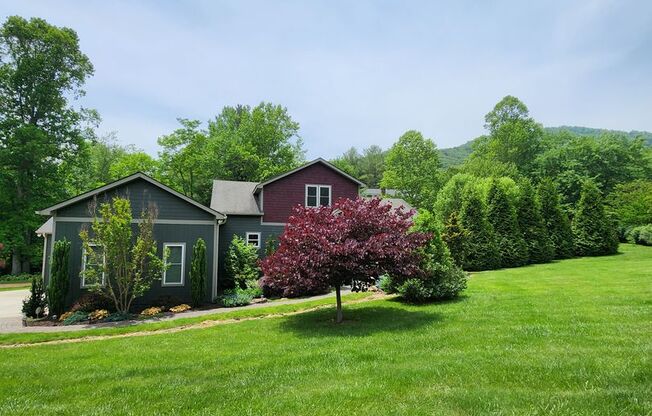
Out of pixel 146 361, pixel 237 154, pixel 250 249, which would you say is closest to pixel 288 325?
pixel 146 361

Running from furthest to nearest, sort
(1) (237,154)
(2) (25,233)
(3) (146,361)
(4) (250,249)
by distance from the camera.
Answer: (1) (237,154), (2) (25,233), (4) (250,249), (3) (146,361)

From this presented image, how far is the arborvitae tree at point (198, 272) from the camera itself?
15.0m

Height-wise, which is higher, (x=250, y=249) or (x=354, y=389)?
(x=250, y=249)

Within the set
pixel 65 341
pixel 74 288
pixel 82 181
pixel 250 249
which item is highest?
pixel 82 181

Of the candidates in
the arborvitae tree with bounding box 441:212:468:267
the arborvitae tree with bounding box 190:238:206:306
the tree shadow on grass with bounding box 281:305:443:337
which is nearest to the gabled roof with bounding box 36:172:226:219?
the arborvitae tree with bounding box 190:238:206:306

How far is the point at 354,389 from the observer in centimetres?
486

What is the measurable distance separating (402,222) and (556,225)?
1875cm

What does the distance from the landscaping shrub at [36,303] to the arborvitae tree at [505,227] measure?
871 inches

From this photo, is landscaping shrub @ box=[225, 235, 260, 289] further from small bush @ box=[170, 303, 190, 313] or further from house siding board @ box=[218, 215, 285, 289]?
small bush @ box=[170, 303, 190, 313]

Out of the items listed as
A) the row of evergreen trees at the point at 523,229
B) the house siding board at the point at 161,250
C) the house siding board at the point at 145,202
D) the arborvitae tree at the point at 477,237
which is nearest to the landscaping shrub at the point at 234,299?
the house siding board at the point at 161,250

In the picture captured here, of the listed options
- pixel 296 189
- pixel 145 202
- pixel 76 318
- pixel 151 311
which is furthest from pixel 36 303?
pixel 296 189

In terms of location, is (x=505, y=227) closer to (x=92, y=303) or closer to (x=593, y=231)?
(x=593, y=231)

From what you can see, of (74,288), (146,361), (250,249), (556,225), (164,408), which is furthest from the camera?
(556,225)

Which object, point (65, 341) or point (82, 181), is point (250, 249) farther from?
point (82, 181)
